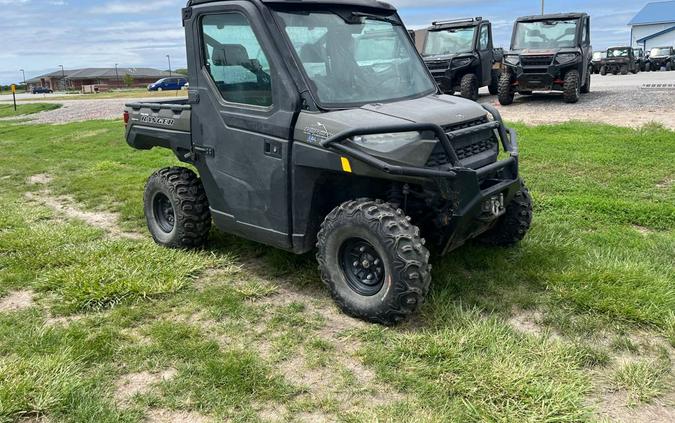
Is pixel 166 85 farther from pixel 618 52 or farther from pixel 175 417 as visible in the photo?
pixel 175 417

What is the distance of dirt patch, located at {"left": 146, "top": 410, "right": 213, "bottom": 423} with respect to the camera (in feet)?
9.68

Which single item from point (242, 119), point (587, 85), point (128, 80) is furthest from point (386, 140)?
point (128, 80)

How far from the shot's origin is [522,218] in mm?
4867

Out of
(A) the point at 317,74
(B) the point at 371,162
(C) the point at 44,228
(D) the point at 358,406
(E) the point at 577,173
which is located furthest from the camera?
(E) the point at 577,173

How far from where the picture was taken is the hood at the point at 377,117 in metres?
3.79

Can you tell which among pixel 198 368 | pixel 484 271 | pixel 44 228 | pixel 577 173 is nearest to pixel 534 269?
pixel 484 271

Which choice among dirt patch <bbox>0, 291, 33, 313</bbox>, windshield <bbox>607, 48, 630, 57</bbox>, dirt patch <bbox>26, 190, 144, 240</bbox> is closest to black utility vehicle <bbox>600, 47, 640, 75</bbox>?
windshield <bbox>607, 48, 630, 57</bbox>

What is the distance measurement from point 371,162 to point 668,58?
41.4 metres

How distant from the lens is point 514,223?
4898mm

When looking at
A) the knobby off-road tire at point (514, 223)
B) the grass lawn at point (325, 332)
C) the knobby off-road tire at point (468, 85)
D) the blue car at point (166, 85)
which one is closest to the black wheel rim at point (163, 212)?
the grass lawn at point (325, 332)

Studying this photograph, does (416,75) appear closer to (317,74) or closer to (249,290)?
(317,74)

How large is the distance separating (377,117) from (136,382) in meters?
2.17

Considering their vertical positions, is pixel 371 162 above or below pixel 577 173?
above

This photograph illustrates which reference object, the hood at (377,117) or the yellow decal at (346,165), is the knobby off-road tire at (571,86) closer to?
the hood at (377,117)
